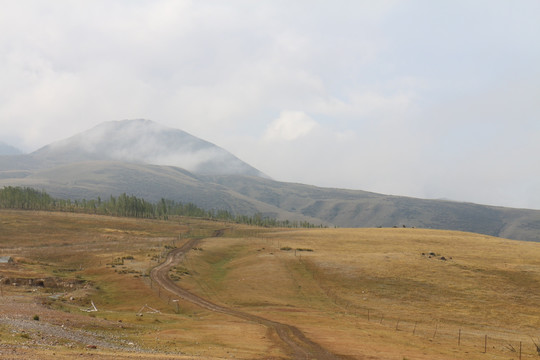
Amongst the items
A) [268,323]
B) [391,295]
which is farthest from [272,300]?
[391,295]

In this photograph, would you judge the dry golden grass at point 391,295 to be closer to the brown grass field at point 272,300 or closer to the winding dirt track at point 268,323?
the brown grass field at point 272,300

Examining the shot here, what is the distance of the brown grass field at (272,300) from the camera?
36.8 m

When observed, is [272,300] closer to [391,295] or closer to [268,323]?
[268,323]

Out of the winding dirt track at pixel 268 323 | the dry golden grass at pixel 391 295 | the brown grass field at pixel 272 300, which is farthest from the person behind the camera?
the dry golden grass at pixel 391 295

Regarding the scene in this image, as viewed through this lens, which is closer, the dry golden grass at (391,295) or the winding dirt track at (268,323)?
the winding dirt track at (268,323)

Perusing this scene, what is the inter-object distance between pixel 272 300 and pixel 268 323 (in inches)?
639

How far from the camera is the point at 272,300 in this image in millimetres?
68438

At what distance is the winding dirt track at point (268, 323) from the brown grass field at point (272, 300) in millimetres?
1478

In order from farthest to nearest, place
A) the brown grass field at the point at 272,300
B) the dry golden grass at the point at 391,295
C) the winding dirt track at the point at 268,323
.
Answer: the dry golden grass at the point at 391,295 < the winding dirt track at the point at 268,323 < the brown grass field at the point at 272,300

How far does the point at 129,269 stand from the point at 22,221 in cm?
10679

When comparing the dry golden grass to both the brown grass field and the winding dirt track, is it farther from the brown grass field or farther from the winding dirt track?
the winding dirt track

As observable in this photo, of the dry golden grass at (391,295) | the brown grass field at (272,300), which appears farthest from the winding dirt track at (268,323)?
the dry golden grass at (391,295)

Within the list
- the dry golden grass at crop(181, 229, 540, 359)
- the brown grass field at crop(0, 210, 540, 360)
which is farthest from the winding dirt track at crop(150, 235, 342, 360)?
the dry golden grass at crop(181, 229, 540, 359)

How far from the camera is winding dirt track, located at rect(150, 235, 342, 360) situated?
3700 centimetres
